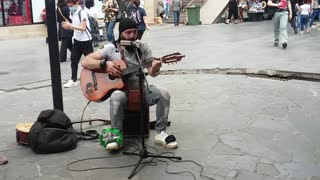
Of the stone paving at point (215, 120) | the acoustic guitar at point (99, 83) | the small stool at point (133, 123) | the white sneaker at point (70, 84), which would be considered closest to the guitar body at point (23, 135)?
the stone paving at point (215, 120)

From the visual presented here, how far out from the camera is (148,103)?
505 centimetres

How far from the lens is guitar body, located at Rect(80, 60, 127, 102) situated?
4991mm

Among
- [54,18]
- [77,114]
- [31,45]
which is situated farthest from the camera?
[31,45]

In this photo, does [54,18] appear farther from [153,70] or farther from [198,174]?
[198,174]

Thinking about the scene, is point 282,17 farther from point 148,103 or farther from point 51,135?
point 51,135

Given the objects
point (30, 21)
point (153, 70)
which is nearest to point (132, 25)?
point (153, 70)

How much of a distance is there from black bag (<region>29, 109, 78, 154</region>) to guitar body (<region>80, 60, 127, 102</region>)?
0.41 m

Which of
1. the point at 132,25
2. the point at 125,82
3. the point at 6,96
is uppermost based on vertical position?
the point at 132,25

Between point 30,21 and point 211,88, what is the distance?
1406 centimetres

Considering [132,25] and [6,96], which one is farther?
[6,96]

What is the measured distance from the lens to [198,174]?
4297 mm

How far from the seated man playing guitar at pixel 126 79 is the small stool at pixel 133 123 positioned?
143 mm

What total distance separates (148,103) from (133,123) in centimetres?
35

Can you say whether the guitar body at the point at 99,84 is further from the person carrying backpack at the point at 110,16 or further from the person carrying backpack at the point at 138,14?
the person carrying backpack at the point at 110,16
